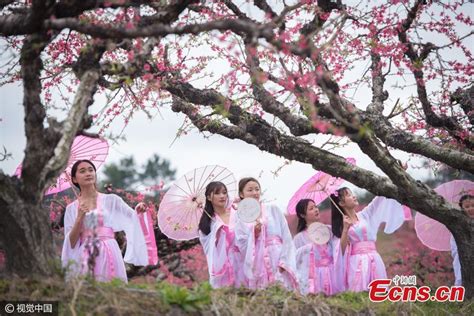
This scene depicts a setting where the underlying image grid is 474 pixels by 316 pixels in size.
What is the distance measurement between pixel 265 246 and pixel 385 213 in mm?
1879

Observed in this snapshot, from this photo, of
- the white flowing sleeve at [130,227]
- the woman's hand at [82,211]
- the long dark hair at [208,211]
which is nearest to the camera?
the woman's hand at [82,211]

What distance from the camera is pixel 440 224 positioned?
27.5 ft

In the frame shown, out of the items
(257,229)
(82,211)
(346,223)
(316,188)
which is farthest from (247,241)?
(82,211)

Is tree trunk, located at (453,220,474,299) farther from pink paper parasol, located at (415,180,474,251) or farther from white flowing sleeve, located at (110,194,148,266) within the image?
white flowing sleeve, located at (110,194,148,266)

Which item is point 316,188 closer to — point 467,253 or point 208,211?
point 208,211

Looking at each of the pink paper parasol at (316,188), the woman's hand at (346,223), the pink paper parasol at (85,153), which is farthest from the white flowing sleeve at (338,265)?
the pink paper parasol at (85,153)

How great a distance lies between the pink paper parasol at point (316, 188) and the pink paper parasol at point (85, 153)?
7.96ft

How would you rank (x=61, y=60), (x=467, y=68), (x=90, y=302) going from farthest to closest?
(x=467, y=68), (x=61, y=60), (x=90, y=302)

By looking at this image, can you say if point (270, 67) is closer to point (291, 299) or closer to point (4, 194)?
point (291, 299)

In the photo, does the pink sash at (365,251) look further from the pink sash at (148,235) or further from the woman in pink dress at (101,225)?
the woman in pink dress at (101,225)

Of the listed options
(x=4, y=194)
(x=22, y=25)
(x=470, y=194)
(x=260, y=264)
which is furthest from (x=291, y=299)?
(x=470, y=194)

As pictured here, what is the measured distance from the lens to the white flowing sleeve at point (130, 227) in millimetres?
7117

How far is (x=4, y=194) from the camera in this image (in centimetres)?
468

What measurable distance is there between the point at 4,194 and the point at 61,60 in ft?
10.4
